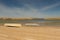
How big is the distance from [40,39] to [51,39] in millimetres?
659

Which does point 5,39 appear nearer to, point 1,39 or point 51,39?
point 1,39

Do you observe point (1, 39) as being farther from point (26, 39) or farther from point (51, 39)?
point (51, 39)

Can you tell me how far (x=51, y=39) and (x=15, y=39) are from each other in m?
2.14

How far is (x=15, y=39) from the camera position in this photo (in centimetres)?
719

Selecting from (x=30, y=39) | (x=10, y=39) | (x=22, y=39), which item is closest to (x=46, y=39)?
(x=30, y=39)

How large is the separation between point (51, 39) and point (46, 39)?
1.04 feet

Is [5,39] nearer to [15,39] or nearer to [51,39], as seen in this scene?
[15,39]

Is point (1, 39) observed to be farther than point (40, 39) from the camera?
No

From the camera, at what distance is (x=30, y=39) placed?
7.50m

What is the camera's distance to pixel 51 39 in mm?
7688

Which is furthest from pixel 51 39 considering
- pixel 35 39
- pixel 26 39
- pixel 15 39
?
A: pixel 15 39

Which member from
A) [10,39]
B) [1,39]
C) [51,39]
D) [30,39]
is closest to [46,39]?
[51,39]

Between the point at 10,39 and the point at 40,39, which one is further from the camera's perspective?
the point at 40,39

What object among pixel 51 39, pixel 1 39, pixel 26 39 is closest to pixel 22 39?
pixel 26 39
